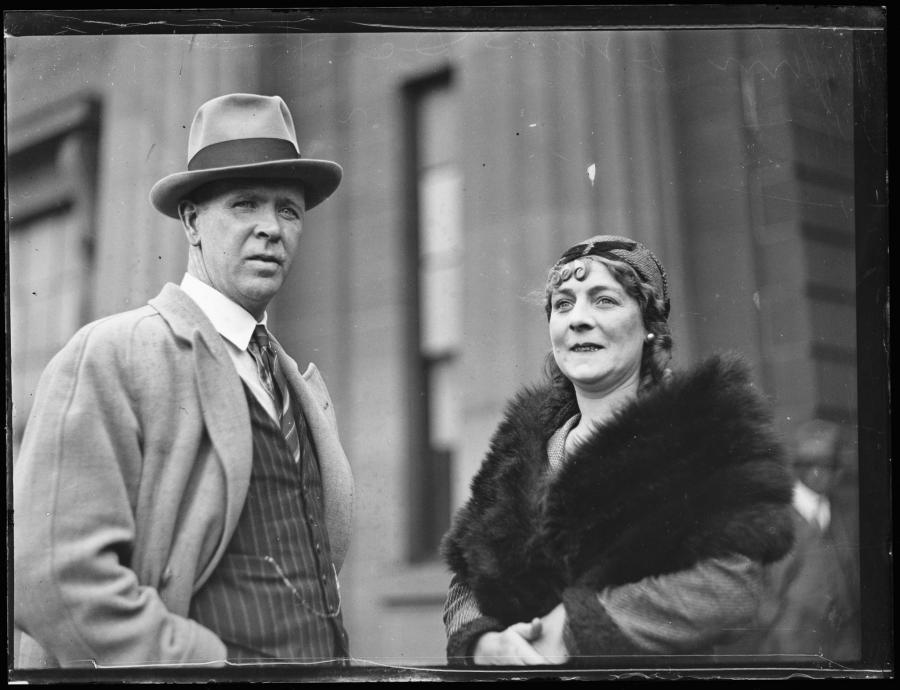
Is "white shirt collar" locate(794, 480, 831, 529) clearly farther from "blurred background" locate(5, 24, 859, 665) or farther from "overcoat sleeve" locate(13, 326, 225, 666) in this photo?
"overcoat sleeve" locate(13, 326, 225, 666)

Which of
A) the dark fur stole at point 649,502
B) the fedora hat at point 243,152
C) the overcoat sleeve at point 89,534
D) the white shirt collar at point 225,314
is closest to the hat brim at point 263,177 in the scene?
the fedora hat at point 243,152

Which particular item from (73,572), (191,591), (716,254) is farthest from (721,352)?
(73,572)

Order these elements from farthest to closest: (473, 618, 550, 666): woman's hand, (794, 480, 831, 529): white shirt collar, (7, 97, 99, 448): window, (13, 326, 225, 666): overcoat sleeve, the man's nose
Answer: (7, 97, 99, 448): window → (794, 480, 831, 529): white shirt collar → the man's nose → (473, 618, 550, 666): woman's hand → (13, 326, 225, 666): overcoat sleeve

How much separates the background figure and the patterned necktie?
203cm

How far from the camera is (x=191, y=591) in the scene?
167 inches

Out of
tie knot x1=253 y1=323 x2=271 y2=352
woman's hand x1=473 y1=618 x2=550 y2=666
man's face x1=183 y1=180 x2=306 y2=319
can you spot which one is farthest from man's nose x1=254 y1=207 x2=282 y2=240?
woman's hand x1=473 y1=618 x2=550 y2=666

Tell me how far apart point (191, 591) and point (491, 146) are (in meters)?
2.24

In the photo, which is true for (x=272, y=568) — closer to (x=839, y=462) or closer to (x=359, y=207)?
Answer: (x=359, y=207)

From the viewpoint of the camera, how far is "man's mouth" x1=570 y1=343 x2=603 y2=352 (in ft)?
14.4

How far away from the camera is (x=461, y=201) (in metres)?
5.02

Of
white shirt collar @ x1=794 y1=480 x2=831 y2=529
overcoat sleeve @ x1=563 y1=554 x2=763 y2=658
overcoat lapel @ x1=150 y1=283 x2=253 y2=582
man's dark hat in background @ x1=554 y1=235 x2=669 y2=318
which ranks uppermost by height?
man's dark hat in background @ x1=554 y1=235 x2=669 y2=318

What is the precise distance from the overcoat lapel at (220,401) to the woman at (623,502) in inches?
37.6

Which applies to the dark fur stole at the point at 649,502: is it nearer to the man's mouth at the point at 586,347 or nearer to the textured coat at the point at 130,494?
the man's mouth at the point at 586,347

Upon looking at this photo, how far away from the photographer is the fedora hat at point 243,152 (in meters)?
4.60
